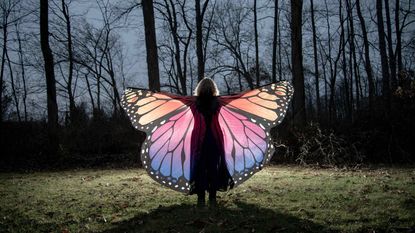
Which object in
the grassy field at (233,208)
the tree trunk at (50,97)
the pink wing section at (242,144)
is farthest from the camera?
the tree trunk at (50,97)

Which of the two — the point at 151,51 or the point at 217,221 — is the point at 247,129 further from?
the point at 151,51

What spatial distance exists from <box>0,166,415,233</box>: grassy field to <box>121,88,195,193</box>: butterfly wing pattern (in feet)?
1.81

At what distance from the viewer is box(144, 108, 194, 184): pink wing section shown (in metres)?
5.46

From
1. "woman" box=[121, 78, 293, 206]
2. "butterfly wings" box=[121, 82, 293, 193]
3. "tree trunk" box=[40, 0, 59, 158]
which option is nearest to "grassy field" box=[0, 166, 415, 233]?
"woman" box=[121, 78, 293, 206]

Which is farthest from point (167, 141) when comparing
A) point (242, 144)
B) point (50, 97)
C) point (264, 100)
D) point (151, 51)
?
point (50, 97)

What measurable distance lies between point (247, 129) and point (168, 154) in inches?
47.9

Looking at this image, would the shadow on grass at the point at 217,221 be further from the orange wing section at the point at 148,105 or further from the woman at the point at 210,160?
the orange wing section at the point at 148,105

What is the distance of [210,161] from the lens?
17.8 ft

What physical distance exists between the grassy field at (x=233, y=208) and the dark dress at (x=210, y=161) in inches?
14.9

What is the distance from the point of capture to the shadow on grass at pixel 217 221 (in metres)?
4.55

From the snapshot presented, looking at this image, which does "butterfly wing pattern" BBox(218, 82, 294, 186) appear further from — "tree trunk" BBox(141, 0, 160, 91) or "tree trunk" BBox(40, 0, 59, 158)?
"tree trunk" BBox(40, 0, 59, 158)

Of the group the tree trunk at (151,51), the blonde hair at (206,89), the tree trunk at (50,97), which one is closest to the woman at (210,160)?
the blonde hair at (206,89)

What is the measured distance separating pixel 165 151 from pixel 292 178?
13.9 feet

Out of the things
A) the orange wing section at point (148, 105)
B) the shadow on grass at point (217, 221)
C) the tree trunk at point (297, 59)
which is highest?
the tree trunk at point (297, 59)
